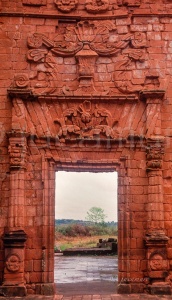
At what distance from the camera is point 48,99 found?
9820 millimetres

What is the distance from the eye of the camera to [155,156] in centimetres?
955

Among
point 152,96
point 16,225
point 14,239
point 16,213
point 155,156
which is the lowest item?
point 14,239

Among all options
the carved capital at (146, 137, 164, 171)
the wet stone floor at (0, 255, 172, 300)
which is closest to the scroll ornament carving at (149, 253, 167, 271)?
the wet stone floor at (0, 255, 172, 300)

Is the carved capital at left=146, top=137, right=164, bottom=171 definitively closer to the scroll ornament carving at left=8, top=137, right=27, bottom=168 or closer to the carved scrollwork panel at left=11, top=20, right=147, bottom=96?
the carved scrollwork panel at left=11, top=20, right=147, bottom=96

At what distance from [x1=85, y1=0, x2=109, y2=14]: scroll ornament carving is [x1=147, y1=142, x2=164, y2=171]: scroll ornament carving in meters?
3.29

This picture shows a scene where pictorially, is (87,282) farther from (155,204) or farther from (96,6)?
(96,6)

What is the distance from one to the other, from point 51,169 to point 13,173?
81 cm

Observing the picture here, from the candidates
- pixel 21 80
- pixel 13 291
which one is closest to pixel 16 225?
pixel 13 291

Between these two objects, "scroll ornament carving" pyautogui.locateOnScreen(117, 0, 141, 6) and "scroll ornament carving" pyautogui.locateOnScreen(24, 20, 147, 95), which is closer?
"scroll ornament carving" pyautogui.locateOnScreen(24, 20, 147, 95)

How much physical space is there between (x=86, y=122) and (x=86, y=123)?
0.02 metres

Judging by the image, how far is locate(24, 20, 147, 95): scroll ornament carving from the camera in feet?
32.6

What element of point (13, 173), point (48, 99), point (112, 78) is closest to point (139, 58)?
point (112, 78)

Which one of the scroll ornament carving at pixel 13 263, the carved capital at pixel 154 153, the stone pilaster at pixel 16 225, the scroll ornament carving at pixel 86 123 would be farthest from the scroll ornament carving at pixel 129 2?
the scroll ornament carving at pixel 13 263

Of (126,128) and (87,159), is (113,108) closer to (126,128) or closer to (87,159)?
(126,128)
